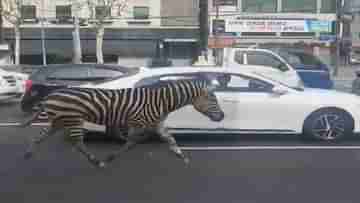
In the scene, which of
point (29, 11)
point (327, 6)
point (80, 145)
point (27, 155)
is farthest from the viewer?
point (327, 6)

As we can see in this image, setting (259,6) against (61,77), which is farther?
(259,6)

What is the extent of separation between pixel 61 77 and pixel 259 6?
31824mm

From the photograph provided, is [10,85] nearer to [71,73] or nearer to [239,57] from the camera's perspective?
[71,73]

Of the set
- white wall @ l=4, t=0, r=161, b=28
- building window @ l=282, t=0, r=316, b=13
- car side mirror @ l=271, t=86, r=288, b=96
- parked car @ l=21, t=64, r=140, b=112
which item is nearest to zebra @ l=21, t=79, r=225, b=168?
car side mirror @ l=271, t=86, r=288, b=96

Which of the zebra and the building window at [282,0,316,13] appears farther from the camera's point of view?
the building window at [282,0,316,13]

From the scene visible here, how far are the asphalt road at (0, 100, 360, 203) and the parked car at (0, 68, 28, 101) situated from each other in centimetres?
529

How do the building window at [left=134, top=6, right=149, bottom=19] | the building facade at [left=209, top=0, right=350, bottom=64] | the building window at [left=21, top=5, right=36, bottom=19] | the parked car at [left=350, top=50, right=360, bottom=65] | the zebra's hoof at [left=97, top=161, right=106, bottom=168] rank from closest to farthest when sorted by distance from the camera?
the zebra's hoof at [left=97, top=161, right=106, bottom=168] < the building facade at [left=209, top=0, right=350, bottom=64] < the parked car at [left=350, top=50, right=360, bottom=65] < the building window at [left=21, top=5, right=36, bottom=19] < the building window at [left=134, top=6, right=149, bottom=19]

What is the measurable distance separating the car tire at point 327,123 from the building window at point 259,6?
33.6 metres

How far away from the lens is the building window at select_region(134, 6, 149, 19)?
39469mm

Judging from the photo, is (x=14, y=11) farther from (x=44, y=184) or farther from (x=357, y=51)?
(x=44, y=184)

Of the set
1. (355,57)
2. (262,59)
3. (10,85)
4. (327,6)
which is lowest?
(355,57)

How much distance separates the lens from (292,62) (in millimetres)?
15703

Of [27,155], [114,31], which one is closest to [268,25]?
[114,31]

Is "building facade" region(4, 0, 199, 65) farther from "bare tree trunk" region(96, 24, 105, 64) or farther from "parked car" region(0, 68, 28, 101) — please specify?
"parked car" region(0, 68, 28, 101)
